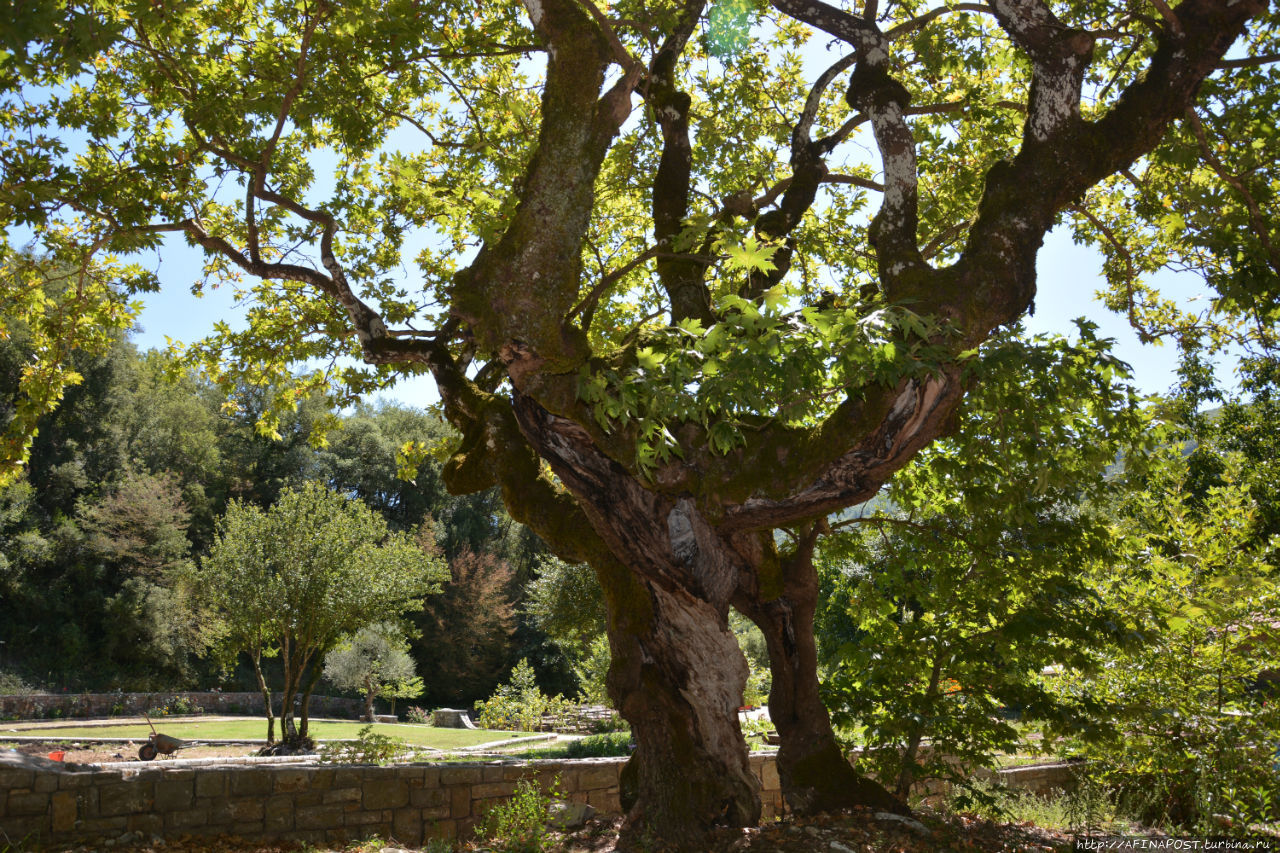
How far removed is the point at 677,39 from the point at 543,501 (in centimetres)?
417

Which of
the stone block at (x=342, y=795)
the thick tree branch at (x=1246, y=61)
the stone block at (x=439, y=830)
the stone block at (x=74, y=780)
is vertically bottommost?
the stone block at (x=439, y=830)

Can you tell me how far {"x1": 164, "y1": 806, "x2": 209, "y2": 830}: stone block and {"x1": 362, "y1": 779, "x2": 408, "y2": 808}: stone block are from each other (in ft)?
4.21

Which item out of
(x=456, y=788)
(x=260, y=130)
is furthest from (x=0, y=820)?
(x=260, y=130)

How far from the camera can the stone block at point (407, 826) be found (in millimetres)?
6910

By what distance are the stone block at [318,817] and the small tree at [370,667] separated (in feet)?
67.8

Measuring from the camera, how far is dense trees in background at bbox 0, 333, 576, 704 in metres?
28.5

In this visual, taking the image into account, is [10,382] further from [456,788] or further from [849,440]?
[849,440]

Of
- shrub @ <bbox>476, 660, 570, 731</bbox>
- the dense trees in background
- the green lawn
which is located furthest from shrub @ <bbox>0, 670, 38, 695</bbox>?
shrub @ <bbox>476, 660, 570, 731</bbox>

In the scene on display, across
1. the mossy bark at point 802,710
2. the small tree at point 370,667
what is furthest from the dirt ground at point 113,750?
→ the mossy bark at point 802,710

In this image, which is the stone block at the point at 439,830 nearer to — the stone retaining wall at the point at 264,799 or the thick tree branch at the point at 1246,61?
the stone retaining wall at the point at 264,799

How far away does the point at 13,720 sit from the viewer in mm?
22828

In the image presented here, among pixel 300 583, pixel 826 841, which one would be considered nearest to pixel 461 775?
pixel 826 841

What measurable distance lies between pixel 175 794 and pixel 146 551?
1180 inches

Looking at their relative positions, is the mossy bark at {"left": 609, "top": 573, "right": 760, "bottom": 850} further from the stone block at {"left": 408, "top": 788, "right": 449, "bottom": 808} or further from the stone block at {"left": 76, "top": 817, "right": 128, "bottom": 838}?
the stone block at {"left": 76, "top": 817, "right": 128, "bottom": 838}
